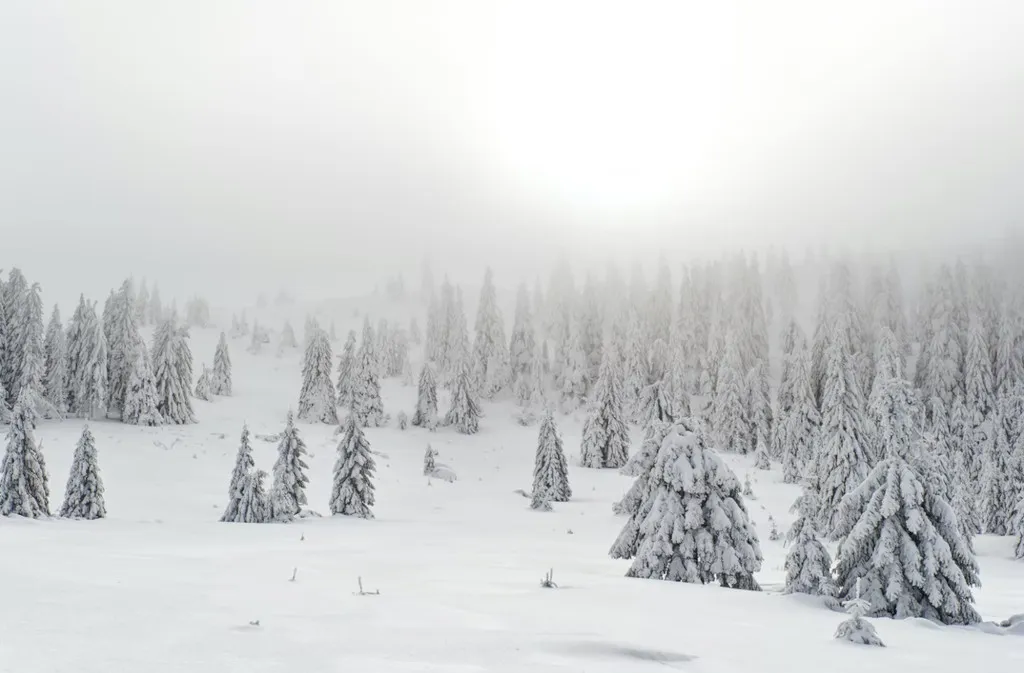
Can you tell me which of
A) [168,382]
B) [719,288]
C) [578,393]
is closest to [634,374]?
[578,393]

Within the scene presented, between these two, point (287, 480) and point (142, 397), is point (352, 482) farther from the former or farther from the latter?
point (142, 397)

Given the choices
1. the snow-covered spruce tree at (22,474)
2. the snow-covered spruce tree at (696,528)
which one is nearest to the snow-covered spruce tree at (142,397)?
the snow-covered spruce tree at (22,474)

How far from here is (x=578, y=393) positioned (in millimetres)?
90500

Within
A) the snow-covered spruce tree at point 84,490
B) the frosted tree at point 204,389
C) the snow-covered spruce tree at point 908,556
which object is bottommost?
the snow-covered spruce tree at point 84,490

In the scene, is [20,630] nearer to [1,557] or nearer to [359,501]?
[1,557]

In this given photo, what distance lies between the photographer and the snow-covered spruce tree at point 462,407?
75.5 meters

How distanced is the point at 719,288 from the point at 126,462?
3805 inches

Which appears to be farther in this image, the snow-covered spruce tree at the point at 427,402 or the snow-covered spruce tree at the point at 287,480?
the snow-covered spruce tree at the point at 427,402

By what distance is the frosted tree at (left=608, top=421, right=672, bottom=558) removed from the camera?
14578 millimetres

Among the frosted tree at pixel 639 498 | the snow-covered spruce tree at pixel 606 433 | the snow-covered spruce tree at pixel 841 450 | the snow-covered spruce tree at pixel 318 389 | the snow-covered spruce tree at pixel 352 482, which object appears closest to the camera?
the frosted tree at pixel 639 498

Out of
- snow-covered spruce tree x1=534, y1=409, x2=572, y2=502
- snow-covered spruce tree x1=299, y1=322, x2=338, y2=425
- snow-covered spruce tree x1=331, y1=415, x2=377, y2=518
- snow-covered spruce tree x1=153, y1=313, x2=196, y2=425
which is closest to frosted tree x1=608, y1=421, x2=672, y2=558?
snow-covered spruce tree x1=331, y1=415, x2=377, y2=518

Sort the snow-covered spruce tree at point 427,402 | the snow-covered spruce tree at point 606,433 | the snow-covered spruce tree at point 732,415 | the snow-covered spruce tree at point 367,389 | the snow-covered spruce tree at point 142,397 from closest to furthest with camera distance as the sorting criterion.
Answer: the snow-covered spruce tree at point 142,397, the snow-covered spruce tree at point 606,433, the snow-covered spruce tree at point 732,415, the snow-covered spruce tree at point 367,389, the snow-covered spruce tree at point 427,402

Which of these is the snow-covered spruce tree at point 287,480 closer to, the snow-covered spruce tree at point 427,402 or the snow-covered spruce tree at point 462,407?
the snow-covered spruce tree at point 427,402

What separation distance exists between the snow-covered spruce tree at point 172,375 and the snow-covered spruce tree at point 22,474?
35784mm
